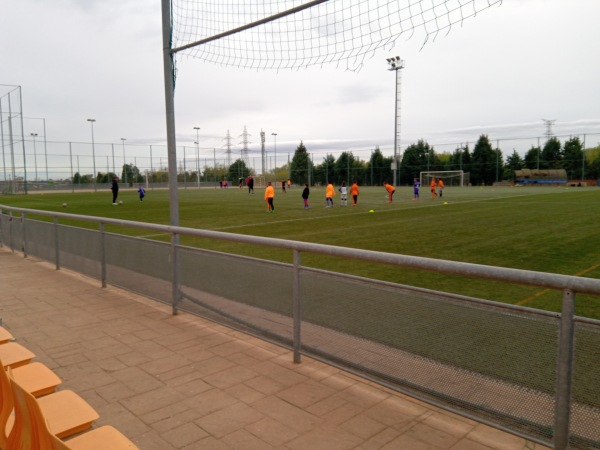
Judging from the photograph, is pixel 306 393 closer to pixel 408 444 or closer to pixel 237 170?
pixel 408 444

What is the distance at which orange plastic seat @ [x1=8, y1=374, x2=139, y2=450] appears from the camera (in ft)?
6.07

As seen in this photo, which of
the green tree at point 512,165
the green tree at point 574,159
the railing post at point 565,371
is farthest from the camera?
the green tree at point 512,165

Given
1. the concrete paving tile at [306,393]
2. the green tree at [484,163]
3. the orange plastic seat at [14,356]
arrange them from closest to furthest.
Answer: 1. the orange plastic seat at [14,356]
2. the concrete paving tile at [306,393]
3. the green tree at [484,163]

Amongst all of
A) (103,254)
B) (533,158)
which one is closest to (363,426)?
(103,254)

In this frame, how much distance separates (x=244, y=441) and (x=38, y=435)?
1415 mm

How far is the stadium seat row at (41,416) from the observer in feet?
6.38

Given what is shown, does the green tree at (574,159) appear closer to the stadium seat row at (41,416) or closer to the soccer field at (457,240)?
the soccer field at (457,240)

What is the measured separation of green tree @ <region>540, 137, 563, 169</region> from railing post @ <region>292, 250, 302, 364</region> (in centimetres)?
6431

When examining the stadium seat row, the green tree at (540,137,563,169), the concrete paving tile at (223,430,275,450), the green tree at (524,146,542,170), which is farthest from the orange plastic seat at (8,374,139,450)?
the green tree at (524,146,542,170)

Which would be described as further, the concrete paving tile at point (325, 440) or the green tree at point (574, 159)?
the green tree at point (574, 159)

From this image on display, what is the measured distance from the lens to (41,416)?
1856 mm

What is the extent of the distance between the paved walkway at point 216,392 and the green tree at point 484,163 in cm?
6610

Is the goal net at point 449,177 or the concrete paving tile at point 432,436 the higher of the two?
the goal net at point 449,177

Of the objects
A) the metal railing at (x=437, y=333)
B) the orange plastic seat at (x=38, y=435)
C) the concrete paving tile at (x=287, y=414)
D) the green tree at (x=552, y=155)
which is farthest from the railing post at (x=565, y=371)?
the green tree at (x=552, y=155)
